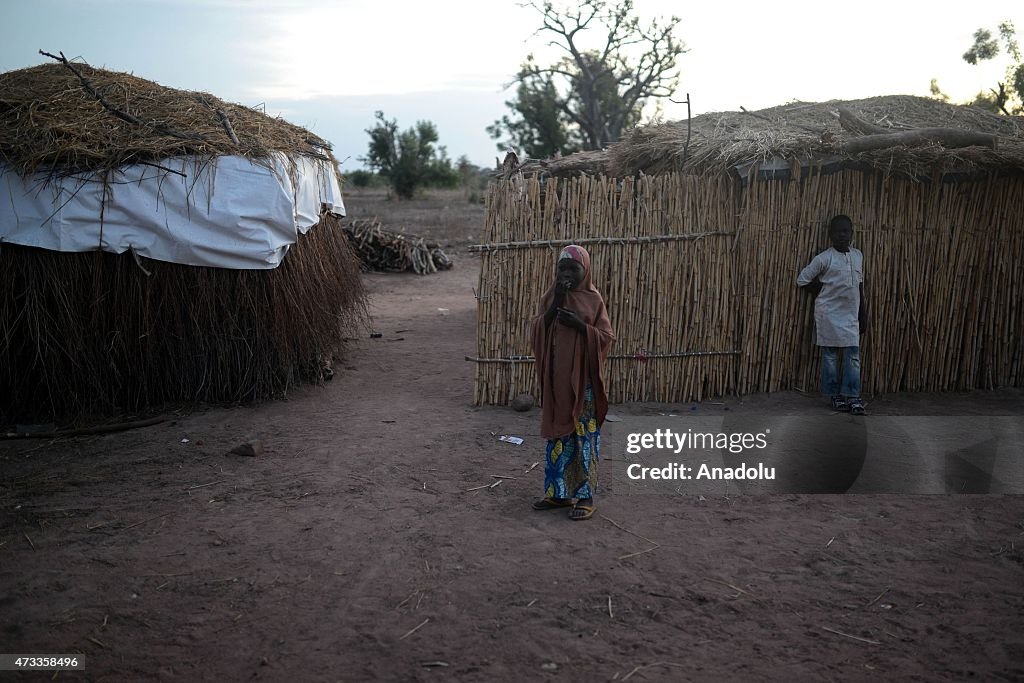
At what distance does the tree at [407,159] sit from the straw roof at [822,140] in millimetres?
19197

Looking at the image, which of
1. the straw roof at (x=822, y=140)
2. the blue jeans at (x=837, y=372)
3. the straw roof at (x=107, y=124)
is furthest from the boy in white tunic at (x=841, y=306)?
the straw roof at (x=107, y=124)

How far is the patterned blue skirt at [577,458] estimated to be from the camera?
397cm

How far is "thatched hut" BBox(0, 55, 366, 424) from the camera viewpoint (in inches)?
Result: 221

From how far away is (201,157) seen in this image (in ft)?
19.3

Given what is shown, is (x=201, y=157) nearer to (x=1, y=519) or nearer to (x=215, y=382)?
(x=215, y=382)

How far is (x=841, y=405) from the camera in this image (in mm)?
5824

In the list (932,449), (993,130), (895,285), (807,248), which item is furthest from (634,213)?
(993,130)

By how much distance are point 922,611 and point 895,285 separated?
3.74m

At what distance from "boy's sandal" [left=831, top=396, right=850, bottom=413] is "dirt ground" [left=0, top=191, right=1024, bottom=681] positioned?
1.62 m

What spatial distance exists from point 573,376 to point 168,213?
11.7 ft

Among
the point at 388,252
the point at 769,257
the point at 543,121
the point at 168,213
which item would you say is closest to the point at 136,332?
the point at 168,213

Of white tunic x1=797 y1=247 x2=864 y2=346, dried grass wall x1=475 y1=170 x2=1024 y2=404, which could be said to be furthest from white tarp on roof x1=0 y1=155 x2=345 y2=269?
white tunic x1=797 y1=247 x2=864 y2=346

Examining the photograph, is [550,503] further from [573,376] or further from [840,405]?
[840,405]

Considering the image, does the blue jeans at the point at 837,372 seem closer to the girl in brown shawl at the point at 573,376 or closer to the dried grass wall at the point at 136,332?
the girl in brown shawl at the point at 573,376
